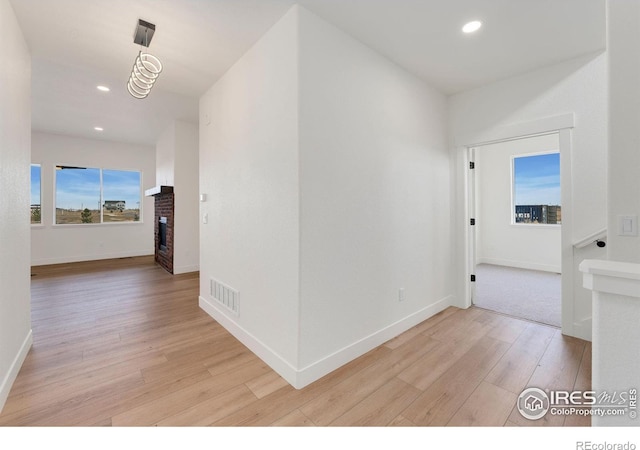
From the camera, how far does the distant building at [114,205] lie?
694 centimetres

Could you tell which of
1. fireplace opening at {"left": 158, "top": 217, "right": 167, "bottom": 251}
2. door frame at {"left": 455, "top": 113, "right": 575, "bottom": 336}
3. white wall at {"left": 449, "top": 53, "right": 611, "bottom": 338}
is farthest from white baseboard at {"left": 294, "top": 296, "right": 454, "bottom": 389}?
fireplace opening at {"left": 158, "top": 217, "right": 167, "bottom": 251}

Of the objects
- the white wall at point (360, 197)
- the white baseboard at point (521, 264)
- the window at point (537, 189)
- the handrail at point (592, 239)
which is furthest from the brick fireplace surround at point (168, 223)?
the window at point (537, 189)

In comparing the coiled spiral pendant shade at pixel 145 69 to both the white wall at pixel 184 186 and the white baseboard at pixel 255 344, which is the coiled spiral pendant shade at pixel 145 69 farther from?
the white wall at pixel 184 186

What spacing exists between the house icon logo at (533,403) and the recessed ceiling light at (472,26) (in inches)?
108

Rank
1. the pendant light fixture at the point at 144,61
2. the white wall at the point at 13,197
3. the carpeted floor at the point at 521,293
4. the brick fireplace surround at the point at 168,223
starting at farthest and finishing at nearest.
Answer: the brick fireplace surround at the point at 168,223
the carpeted floor at the point at 521,293
the pendant light fixture at the point at 144,61
the white wall at the point at 13,197

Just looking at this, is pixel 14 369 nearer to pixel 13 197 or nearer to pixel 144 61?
pixel 13 197

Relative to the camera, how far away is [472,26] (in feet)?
7.18

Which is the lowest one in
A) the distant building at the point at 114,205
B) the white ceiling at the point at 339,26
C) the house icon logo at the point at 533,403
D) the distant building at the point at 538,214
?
the house icon logo at the point at 533,403

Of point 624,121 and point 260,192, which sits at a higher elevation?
point 624,121

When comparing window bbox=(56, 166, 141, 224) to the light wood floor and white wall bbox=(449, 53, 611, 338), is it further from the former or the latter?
white wall bbox=(449, 53, 611, 338)

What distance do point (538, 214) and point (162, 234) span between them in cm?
819

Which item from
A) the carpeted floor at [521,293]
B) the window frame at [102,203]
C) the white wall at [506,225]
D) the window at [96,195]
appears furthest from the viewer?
the window at [96,195]

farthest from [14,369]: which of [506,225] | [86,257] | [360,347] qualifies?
[506,225]

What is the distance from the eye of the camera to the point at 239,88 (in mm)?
2619
